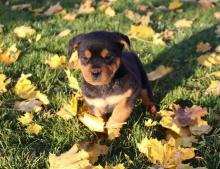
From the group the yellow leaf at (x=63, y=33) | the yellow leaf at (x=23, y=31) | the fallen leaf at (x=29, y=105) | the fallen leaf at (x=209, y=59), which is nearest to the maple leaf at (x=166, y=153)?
the fallen leaf at (x=29, y=105)

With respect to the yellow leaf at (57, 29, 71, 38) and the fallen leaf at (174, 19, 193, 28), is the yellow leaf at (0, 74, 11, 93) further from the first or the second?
the fallen leaf at (174, 19, 193, 28)

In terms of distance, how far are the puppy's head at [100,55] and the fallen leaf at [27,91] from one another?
2.54ft

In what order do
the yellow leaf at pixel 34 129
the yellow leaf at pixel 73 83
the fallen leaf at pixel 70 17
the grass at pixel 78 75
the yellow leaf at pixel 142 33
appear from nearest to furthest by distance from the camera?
the grass at pixel 78 75, the yellow leaf at pixel 34 129, the yellow leaf at pixel 73 83, the yellow leaf at pixel 142 33, the fallen leaf at pixel 70 17

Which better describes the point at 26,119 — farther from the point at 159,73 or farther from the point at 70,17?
the point at 70,17

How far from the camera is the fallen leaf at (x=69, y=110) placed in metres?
4.12

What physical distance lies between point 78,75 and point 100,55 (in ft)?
4.75

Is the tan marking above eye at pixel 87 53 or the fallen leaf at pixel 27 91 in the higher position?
the tan marking above eye at pixel 87 53

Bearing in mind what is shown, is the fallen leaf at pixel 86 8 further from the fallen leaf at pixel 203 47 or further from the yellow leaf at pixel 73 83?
the yellow leaf at pixel 73 83

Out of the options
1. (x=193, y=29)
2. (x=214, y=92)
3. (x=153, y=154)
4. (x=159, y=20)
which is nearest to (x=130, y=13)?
(x=159, y=20)

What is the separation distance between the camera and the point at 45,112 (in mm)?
4297

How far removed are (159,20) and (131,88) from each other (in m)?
3.35

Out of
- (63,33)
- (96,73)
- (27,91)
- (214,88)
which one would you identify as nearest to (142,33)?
(63,33)

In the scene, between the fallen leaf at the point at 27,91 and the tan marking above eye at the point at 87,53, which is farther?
the fallen leaf at the point at 27,91

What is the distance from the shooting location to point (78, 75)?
5.14 m
